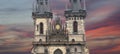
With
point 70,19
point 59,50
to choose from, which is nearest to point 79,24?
point 70,19

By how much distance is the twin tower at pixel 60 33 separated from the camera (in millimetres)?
75000

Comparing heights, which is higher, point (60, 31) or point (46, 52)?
point (60, 31)

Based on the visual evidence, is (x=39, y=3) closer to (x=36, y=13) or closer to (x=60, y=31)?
(x=36, y=13)

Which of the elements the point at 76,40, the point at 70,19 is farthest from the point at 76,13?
the point at 76,40

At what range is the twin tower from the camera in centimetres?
7500

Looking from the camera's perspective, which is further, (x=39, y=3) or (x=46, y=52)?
(x=39, y=3)

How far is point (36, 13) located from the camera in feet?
254

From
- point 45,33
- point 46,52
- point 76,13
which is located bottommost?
point 46,52

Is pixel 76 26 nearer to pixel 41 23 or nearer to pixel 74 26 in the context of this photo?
pixel 74 26

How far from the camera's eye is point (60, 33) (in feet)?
250

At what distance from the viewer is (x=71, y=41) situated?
75.3 m

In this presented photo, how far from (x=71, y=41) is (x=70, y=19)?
19.5ft

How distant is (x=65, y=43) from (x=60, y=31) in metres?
3.64

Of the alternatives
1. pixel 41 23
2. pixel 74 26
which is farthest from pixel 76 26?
pixel 41 23
